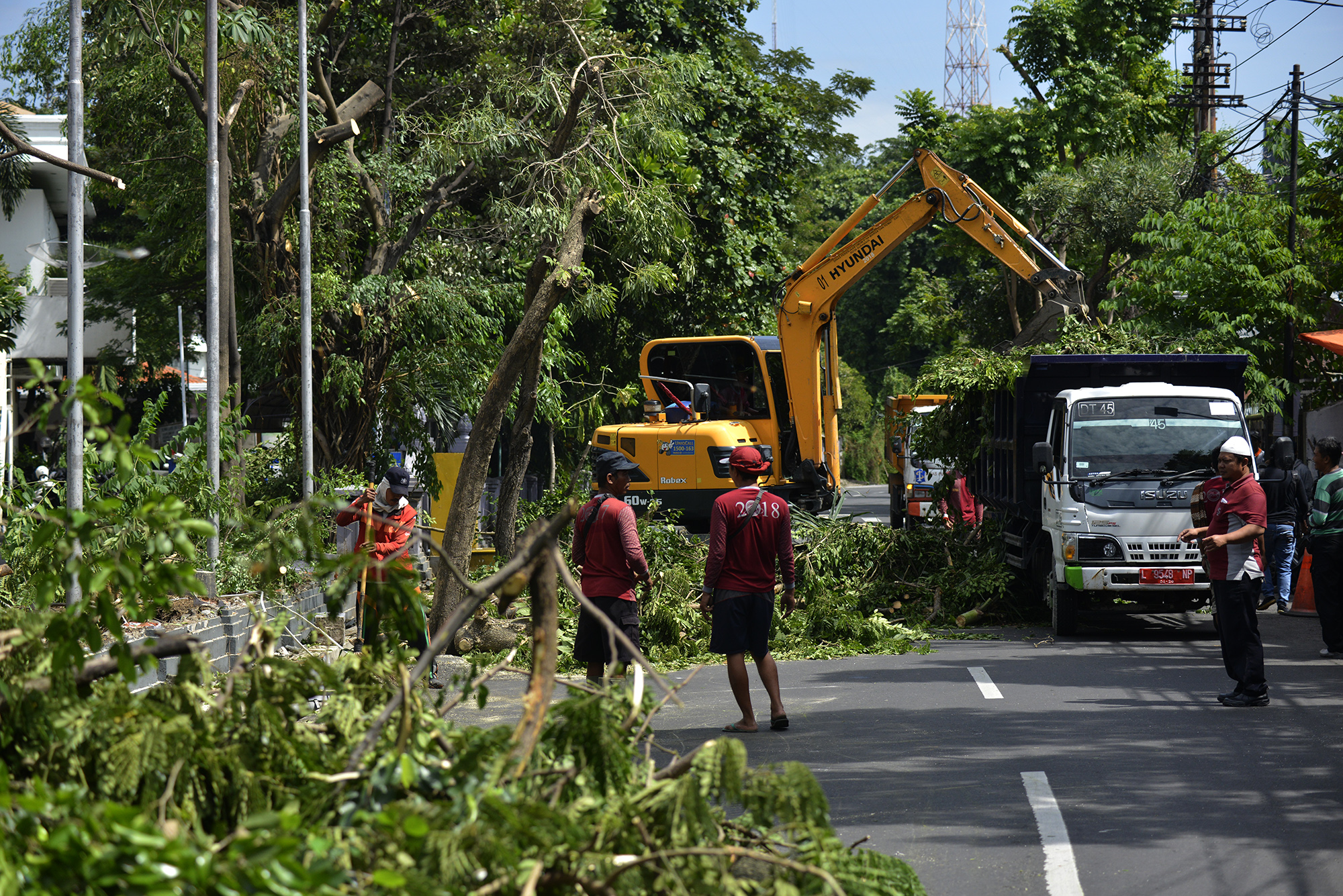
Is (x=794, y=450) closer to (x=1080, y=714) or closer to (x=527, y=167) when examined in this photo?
(x=527, y=167)

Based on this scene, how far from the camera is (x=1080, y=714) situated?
8.71 metres

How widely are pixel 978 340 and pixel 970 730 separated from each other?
97.4 ft

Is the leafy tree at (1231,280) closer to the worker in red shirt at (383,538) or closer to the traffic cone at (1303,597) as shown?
the traffic cone at (1303,597)

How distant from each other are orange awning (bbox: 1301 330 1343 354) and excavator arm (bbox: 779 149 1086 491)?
12.0 feet

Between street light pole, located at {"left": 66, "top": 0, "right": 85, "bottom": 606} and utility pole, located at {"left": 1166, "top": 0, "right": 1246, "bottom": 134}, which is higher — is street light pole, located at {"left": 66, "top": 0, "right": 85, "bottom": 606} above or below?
below

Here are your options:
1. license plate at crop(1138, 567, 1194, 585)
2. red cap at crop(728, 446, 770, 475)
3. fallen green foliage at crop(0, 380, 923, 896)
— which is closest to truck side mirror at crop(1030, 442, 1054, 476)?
license plate at crop(1138, 567, 1194, 585)

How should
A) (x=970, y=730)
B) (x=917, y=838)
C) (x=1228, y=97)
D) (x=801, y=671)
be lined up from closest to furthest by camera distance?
(x=917, y=838) → (x=970, y=730) → (x=801, y=671) → (x=1228, y=97)

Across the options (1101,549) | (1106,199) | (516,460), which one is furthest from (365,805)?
(1106,199)

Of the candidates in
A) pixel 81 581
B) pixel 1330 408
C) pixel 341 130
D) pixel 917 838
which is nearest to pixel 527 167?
pixel 341 130

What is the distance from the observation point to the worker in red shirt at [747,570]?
8445 mm

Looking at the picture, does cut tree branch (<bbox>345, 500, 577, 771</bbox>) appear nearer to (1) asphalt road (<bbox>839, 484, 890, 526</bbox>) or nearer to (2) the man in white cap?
(2) the man in white cap

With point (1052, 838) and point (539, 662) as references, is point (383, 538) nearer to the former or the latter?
point (1052, 838)

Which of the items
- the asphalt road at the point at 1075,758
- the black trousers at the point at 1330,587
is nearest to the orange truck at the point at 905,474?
the black trousers at the point at 1330,587

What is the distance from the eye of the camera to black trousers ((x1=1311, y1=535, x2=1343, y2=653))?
1146 cm
